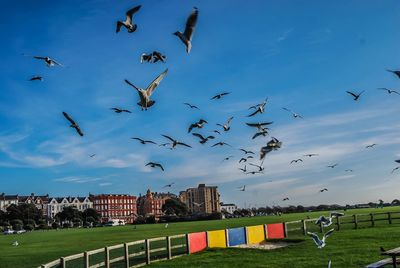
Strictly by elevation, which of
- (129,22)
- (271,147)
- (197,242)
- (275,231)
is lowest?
(197,242)

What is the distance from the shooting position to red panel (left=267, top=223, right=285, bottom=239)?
109 ft

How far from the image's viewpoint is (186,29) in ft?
31.7

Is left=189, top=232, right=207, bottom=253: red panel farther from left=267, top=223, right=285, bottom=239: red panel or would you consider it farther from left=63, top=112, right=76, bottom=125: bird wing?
left=63, top=112, right=76, bottom=125: bird wing

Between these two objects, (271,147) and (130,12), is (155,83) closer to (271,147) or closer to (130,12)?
(130,12)

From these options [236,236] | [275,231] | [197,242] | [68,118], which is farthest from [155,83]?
[275,231]

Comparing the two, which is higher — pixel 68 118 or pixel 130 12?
pixel 130 12

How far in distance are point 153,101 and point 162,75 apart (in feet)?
3.31

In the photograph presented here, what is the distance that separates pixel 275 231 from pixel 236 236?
6137 millimetres

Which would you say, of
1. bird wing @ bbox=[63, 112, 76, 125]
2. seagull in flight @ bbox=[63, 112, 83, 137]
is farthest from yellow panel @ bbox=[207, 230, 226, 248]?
bird wing @ bbox=[63, 112, 76, 125]

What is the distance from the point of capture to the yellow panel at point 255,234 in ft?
98.5

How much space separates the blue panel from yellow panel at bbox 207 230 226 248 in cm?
56

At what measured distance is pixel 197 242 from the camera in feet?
83.7

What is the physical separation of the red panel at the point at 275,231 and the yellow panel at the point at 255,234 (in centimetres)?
93

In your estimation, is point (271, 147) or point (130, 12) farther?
point (271, 147)
